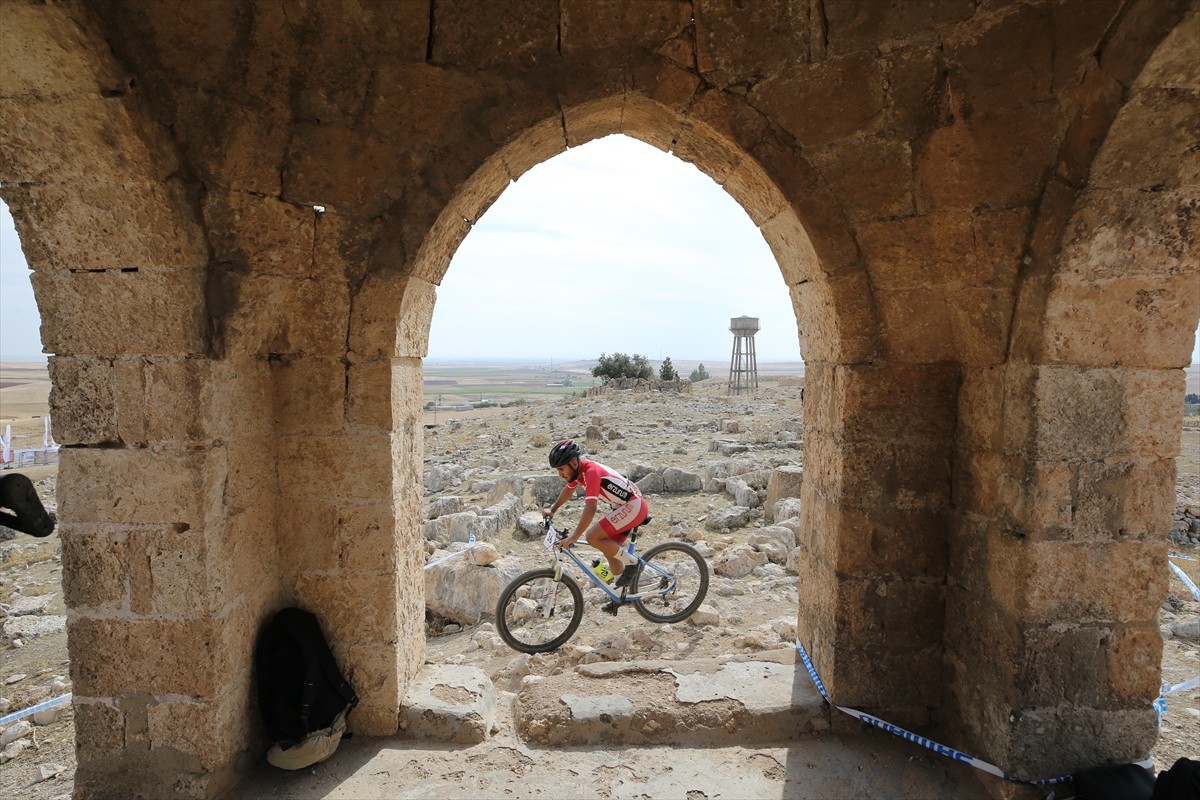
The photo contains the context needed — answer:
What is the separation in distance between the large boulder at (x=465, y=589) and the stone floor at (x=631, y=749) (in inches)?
69.7

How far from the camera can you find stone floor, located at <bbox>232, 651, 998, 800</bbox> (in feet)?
9.05

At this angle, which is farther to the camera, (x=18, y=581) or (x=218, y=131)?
(x=18, y=581)

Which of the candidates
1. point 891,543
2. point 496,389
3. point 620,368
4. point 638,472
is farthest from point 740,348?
point 496,389

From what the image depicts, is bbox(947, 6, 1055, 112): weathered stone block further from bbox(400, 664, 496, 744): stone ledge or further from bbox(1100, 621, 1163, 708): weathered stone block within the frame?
bbox(400, 664, 496, 744): stone ledge

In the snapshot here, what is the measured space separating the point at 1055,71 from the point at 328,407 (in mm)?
3300

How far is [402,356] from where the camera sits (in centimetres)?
296

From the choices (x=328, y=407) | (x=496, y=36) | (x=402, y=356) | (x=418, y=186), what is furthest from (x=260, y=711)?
(x=496, y=36)

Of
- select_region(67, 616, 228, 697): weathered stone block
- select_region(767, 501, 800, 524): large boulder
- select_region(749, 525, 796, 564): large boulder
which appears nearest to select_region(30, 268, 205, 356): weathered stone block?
select_region(67, 616, 228, 697): weathered stone block

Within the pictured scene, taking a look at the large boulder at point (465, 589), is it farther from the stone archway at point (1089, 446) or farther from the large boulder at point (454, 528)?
the stone archway at point (1089, 446)

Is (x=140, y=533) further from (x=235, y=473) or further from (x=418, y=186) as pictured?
(x=418, y=186)

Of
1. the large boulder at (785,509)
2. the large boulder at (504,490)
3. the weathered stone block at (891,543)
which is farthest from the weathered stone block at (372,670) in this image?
the large boulder at (504,490)

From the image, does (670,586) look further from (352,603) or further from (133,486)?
(133,486)

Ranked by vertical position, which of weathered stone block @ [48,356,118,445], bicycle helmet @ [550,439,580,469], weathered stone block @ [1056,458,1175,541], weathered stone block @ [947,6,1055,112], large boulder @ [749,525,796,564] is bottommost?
large boulder @ [749,525,796,564]

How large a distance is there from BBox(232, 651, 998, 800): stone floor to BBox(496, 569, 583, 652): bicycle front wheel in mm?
1121
